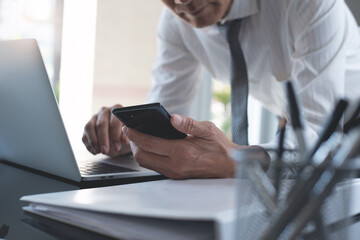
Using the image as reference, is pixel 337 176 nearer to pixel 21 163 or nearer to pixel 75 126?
pixel 21 163

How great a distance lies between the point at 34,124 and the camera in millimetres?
659

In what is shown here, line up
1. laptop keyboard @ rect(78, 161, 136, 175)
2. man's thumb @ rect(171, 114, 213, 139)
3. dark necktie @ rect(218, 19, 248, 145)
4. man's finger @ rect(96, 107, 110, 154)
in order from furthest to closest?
dark necktie @ rect(218, 19, 248, 145), man's finger @ rect(96, 107, 110, 154), laptop keyboard @ rect(78, 161, 136, 175), man's thumb @ rect(171, 114, 213, 139)

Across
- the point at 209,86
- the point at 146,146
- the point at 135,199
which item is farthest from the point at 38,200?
the point at 209,86

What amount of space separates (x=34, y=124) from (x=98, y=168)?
0.15 m

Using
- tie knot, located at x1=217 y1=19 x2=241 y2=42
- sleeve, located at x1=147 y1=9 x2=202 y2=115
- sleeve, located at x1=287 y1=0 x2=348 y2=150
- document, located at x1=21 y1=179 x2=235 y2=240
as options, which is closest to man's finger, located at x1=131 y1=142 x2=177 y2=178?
document, located at x1=21 y1=179 x2=235 y2=240

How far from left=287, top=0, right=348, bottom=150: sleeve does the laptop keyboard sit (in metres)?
0.51

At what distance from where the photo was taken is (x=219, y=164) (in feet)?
2.05

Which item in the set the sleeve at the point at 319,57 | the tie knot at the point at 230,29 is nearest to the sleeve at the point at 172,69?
the tie knot at the point at 230,29

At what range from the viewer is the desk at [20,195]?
1.42ft

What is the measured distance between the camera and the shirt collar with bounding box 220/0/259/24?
1.29 m

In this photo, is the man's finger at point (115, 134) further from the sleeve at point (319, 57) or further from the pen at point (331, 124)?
the pen at point (331, 124)

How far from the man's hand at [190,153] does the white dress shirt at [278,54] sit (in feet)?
0.42

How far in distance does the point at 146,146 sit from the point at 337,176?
416 mm

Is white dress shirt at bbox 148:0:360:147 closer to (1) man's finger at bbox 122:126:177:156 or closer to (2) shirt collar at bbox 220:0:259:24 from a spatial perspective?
(2) shirt collar at bbox 220:0:259:24
